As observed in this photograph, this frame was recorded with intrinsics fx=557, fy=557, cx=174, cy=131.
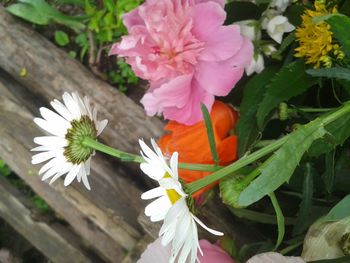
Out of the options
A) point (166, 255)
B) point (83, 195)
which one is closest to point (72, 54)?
point (83, 195)

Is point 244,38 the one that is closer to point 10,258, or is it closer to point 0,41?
point 0,41

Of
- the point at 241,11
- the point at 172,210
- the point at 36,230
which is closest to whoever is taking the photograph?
the point at 172,210

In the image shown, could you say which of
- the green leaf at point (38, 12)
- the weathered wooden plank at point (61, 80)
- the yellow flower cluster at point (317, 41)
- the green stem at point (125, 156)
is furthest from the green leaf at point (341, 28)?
the green leaf at point (38, 12)

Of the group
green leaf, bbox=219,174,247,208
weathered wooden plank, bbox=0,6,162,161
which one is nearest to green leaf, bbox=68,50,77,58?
weathered wooden plank, bbox=0,6,162,161

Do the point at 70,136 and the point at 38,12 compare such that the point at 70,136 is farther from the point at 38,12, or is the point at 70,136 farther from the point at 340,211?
the point at 38,12

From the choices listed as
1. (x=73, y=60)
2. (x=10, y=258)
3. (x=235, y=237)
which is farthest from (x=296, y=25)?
(x=10, y=258)

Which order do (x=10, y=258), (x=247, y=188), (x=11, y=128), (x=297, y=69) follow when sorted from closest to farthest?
(x=247, y=188)
(x=297, y=69)
(x=11, y=128)
(x=10, y=258)

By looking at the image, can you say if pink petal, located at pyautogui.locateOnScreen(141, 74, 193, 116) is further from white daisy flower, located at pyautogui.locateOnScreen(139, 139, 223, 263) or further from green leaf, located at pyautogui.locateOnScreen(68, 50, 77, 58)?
green leaf, located at pyautogui.locateOnScreen(68, 50, 77, 58)
